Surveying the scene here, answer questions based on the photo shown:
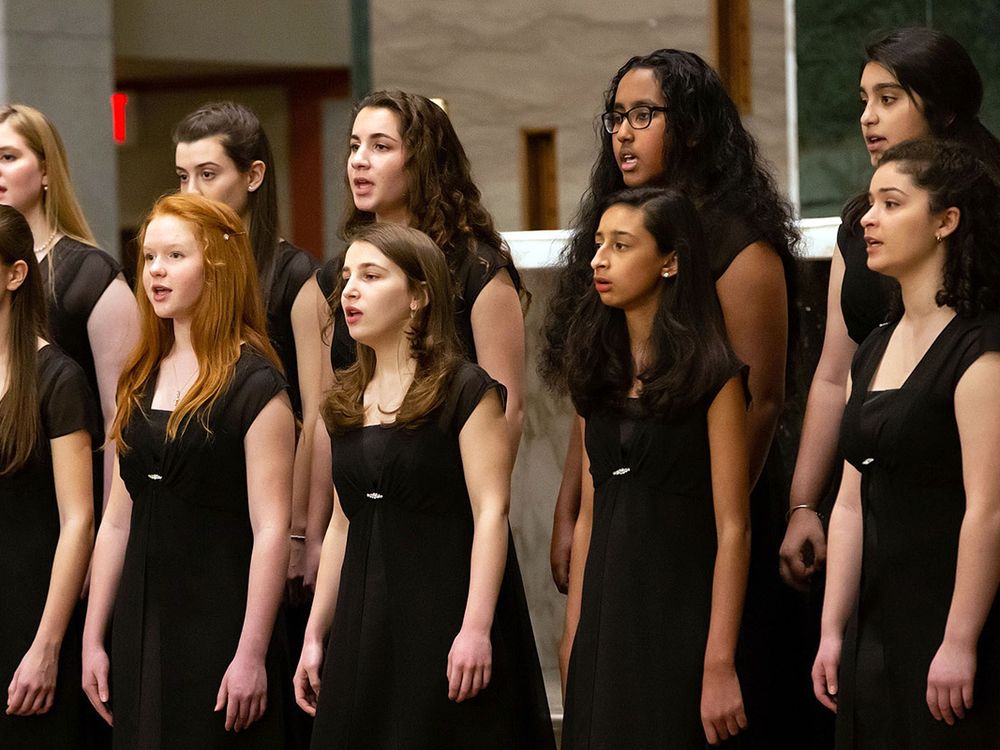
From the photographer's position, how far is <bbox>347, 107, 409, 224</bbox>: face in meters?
4.32

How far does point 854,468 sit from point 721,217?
0.72m

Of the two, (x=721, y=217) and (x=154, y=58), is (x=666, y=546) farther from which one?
(x=154, y=58)

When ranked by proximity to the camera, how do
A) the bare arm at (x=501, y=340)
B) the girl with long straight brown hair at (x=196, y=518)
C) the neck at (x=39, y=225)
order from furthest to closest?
Result: the neck at (x=39, y=225) → the bare arm at (x=501, y=340) → the girl with long straight brown hair at (x=196, y=518)

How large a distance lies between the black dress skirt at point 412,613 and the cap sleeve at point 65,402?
787 mm

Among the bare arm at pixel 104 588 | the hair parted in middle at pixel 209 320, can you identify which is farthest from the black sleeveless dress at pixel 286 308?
the bare arm at pixel 104 588

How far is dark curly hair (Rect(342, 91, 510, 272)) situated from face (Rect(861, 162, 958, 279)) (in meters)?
1.02

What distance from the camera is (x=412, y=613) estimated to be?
3889 mm

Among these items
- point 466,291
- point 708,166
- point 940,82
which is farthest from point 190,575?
point 940,82

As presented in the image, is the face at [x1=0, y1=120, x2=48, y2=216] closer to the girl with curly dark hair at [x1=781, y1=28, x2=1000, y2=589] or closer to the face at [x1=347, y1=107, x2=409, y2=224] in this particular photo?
the face at [x1=347, y1=107, x2=409, y2=224]

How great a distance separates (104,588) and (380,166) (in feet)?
3.88

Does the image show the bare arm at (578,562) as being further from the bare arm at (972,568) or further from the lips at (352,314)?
the bare arm at (972,568)

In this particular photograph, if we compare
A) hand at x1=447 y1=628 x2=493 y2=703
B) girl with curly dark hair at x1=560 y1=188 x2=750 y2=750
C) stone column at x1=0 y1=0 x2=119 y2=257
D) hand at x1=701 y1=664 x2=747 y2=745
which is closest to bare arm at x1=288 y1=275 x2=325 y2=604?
hand at x1=447 y1=628 x2=493 y2=703

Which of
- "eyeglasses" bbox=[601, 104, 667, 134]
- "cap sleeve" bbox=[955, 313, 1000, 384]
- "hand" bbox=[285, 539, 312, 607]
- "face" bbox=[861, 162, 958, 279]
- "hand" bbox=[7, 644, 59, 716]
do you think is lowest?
"hand" bbox=[7, 644, 59, 716]

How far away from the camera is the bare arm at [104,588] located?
4.19 meters
